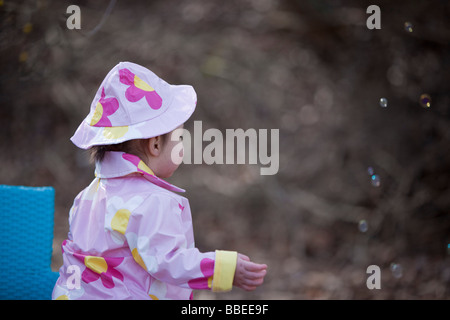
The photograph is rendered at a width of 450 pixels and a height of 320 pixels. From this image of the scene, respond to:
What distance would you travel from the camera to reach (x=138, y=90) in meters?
1.58

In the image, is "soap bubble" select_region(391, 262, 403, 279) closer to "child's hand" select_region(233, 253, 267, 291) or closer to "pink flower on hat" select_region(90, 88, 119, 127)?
"child's hand" select_region(233, 253, 267, 291)

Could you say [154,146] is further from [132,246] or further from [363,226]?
[363,226]

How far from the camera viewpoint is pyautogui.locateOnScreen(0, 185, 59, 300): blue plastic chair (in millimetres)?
1781

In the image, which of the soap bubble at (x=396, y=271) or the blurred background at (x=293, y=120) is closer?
the soap bubble at (x=396, y=271)

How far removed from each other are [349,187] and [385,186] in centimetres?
37

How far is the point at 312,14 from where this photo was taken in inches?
185

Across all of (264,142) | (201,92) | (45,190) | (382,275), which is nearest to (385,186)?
(382,275)

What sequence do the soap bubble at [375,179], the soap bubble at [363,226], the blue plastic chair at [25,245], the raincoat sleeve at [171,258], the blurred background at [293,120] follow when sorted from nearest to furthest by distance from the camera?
the raincoat sleeve at [171,258] < the blue plastic chair at [25,245] < the soap bubble at [375,179] < the blurred background at [293,120] < the soap bubble at [363,226]

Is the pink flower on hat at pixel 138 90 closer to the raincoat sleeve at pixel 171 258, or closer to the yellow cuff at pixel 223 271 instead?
the raincoat sleeve at pixel 171 258

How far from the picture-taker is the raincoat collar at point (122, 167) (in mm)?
1533

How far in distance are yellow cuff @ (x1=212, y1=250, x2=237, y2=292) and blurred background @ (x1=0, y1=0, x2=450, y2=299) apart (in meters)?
2.35

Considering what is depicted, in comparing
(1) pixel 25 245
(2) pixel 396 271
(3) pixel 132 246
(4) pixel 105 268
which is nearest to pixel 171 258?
(3) pixel 132 246

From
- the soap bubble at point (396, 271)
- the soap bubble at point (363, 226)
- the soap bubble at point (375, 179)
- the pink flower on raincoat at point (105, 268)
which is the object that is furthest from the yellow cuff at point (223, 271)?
the soap bubble at point (363, 226)

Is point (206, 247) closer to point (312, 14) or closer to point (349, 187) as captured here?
point (349, 187)
